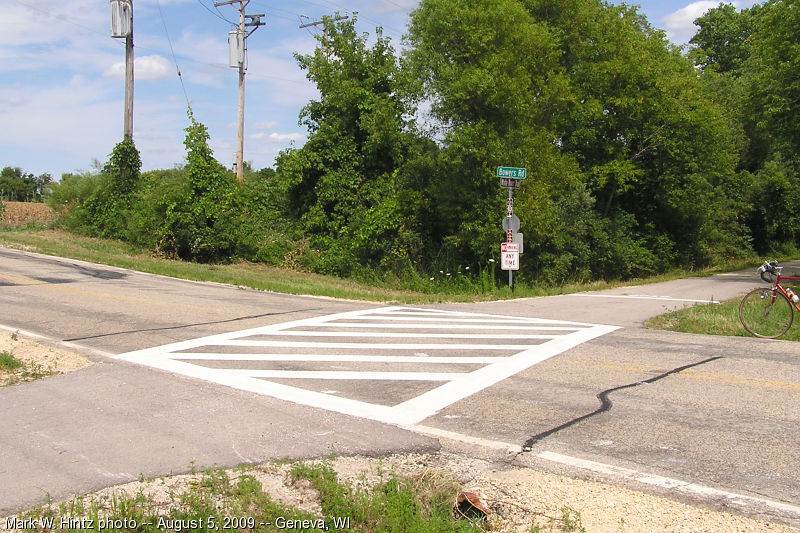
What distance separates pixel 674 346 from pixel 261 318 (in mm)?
7367

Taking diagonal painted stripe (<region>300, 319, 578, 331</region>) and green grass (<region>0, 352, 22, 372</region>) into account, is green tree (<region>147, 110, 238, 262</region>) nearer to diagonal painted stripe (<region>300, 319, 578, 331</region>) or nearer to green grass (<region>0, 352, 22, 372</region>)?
diagonal painted stripe (<region>300, 319, 578, 331</region>)

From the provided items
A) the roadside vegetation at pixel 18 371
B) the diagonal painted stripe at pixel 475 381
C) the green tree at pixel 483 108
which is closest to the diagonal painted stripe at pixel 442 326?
the diagonal painted stripe at pixel 475 381

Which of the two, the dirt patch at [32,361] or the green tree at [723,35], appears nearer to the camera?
the dirt patch at [32,361]

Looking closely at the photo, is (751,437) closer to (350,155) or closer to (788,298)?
(788,298)

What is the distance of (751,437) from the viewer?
19.5 ft

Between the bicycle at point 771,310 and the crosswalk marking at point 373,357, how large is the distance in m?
2.43

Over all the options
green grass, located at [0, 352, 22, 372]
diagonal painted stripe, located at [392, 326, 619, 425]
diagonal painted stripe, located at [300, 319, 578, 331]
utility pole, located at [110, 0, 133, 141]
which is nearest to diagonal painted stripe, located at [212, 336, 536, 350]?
diagonal painted stripe, located at [392, 326, 619, 425]

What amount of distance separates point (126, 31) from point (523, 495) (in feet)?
98.1

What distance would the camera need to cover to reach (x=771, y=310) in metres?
11.4

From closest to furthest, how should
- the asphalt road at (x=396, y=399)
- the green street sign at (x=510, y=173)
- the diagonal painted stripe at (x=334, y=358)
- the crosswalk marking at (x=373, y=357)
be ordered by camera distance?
the asphalt road at (x=396, y=399), the crosswalk marking at (x=373, y=357), the diagonal painted stripe at (x=334, y=358), the green street sign at (x=510, y=173)

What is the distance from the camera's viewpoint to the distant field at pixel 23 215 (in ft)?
113

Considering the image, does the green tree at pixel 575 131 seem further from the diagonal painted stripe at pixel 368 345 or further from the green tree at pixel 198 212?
the diagonal painted stripe at pixel 368 345

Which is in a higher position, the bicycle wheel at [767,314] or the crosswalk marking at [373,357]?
the bicycle wheel at [767,314]

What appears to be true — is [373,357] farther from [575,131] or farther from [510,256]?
[575,131]
